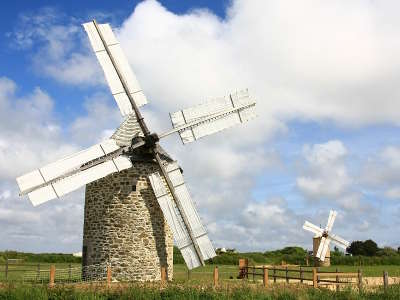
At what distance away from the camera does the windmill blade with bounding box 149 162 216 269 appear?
20047 millimetres

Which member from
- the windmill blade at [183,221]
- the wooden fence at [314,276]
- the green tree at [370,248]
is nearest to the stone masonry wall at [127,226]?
the windmill blade at [183,221]

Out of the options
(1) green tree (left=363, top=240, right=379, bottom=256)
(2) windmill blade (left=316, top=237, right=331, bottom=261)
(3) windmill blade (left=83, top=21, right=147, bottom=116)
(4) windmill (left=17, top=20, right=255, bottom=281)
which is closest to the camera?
(4) windmill (left=17, top=20, right=255, bottom=281)

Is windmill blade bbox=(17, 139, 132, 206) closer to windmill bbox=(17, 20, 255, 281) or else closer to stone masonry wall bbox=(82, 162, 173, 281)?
windmill bbox=(17, 20, 255, 281)

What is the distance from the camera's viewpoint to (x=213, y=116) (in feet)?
72.7

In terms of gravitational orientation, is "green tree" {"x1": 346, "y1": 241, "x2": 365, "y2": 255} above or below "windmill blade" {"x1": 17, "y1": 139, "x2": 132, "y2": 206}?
below

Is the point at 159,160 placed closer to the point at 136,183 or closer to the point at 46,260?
the point at 136,183

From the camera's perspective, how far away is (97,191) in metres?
20.9

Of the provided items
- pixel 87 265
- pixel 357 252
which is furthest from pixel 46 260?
pixel 357 252

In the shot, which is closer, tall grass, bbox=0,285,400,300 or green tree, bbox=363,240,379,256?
tall grass, bbox=0,285,400,300

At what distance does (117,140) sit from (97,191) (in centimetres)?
→ 228

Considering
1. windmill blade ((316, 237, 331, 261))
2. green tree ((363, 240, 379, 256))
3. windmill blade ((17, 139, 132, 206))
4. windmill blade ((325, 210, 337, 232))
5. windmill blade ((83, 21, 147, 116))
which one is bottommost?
green tree ((363, 240, 379, 256))

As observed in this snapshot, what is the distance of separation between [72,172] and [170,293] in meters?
6.35

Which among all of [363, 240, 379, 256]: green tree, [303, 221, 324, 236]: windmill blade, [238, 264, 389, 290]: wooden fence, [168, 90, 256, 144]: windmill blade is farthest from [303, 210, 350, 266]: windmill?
[363, 240, 379, 256]: green tree

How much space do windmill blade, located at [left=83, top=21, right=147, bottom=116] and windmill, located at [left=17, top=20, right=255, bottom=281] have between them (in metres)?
0.04
